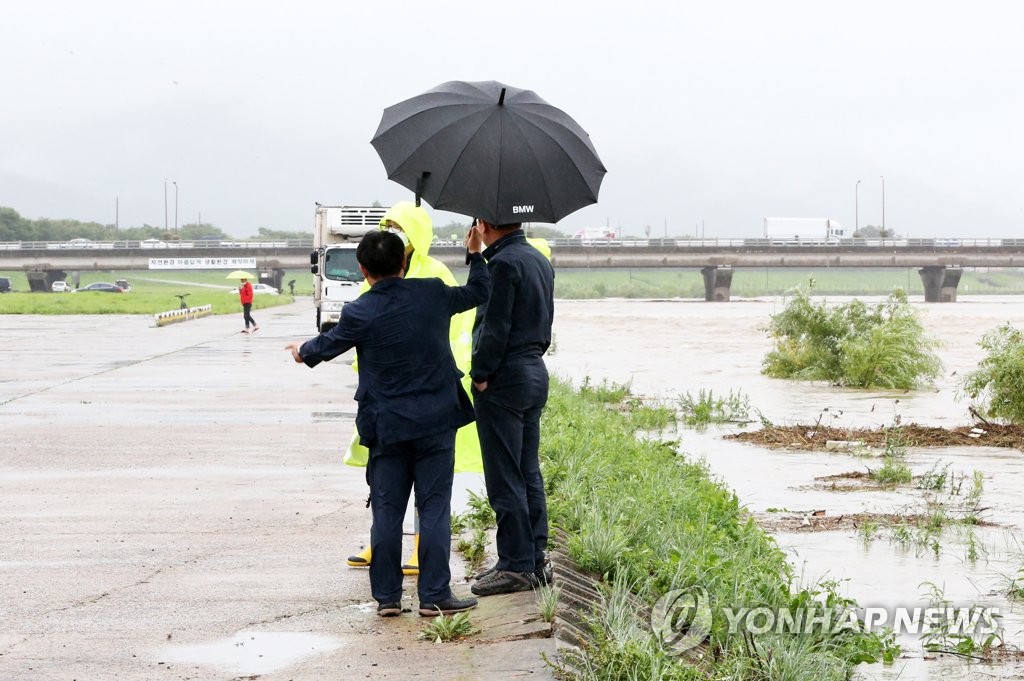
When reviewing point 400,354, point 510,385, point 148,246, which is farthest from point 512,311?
point 148,246

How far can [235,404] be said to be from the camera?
19.4 meters

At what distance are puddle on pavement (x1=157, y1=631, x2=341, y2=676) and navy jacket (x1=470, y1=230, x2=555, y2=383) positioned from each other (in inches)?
61.7

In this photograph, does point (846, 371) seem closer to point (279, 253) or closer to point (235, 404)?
point (235, 404)

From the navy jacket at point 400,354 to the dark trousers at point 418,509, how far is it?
11 cm

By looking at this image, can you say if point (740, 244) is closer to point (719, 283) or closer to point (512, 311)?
point (719, 283)

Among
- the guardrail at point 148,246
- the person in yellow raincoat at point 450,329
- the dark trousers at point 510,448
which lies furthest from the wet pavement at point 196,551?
the guardrail at point 148,246

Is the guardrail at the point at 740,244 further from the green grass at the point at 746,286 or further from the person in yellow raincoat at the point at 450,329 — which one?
the person in yellow raincoat at the point at 450,329

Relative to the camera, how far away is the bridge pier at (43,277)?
120 meters

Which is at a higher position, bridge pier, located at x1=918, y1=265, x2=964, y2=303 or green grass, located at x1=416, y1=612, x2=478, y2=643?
bridge pier, located at x1=918, y1=265, x2=964, y2=303

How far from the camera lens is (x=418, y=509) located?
711cm

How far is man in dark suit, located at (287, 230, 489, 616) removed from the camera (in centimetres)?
690

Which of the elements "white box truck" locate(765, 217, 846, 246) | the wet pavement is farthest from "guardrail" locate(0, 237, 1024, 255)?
the wet pavement

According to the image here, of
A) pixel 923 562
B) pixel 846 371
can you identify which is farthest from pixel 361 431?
pixel 846 371

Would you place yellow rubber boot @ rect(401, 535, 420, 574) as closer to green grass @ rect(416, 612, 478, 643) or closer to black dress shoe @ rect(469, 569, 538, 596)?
black dress shoe @ rect(469, 569, 538, 596)
